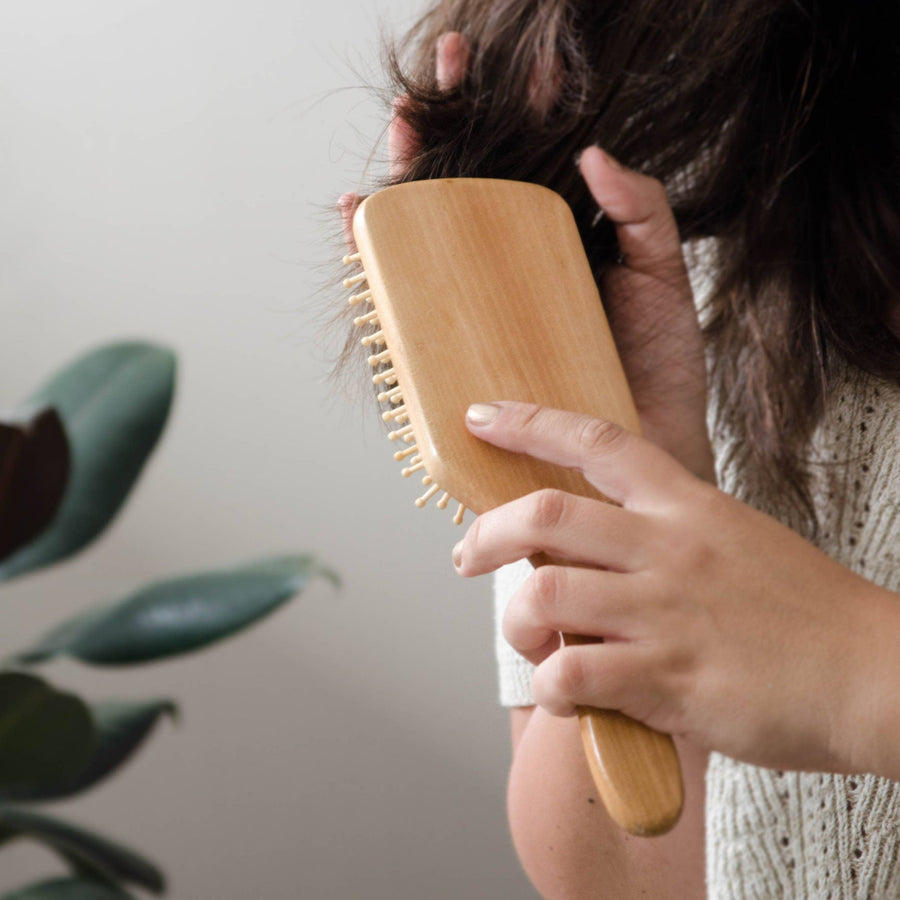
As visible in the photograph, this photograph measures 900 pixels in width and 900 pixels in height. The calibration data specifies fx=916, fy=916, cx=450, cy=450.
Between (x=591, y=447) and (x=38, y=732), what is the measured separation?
3.45ft

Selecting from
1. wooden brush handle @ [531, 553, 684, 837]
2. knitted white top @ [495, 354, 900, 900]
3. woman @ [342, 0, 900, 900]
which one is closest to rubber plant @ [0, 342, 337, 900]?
woman @ [342, 0, 900, 900]

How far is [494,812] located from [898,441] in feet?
3.40

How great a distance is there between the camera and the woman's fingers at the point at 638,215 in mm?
450

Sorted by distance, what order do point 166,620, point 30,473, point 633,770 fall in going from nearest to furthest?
point 633,770 → point 30,473 → point 166,620

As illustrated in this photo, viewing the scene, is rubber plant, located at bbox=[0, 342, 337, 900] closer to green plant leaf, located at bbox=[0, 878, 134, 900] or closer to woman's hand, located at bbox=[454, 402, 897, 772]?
green plant leaf, located at bbox=[0, 878, 134, 900]

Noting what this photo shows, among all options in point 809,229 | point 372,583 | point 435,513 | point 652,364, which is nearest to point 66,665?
point 372,583

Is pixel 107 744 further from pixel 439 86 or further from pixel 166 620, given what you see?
pixel 439 86

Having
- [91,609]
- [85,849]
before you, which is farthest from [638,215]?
[85,849]

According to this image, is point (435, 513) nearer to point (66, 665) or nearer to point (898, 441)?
point (66, 665)

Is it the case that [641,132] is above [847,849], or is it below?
above

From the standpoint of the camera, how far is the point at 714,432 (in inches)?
22.4

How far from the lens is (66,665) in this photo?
1.23 meters

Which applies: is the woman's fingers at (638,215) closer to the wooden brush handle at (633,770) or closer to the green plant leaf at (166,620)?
the wooden brush handle at (633,770)

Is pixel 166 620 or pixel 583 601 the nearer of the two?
pixel 583 601
